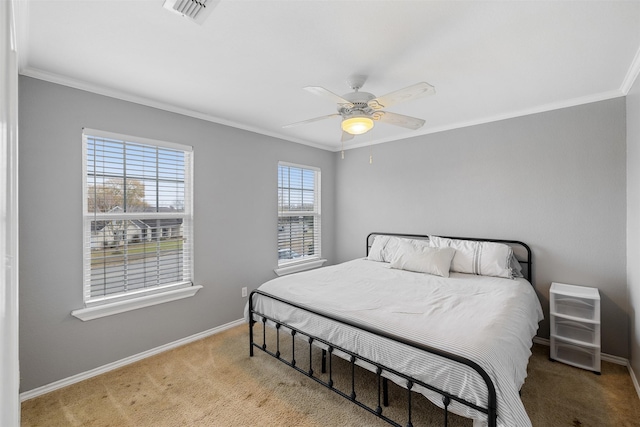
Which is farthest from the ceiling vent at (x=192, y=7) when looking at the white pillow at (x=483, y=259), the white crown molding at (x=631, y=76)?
the white pillow at (x=483, y=259)

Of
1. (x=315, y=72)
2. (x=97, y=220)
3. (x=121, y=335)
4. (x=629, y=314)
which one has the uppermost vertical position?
(x=315, y=72)

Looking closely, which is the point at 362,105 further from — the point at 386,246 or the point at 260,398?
the point at 260,398

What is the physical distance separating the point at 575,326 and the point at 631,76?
2.17 metres

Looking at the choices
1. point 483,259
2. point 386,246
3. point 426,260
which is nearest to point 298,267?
point 386,246

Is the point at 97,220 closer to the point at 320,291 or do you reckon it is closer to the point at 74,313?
the point at 74,313

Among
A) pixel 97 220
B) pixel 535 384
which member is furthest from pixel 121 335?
pixel 535 384

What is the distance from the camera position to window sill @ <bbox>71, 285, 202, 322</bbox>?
2.40 m

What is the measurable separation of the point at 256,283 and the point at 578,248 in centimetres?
352

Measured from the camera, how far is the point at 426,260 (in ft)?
10.3

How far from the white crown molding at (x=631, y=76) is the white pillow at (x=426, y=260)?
2018mm

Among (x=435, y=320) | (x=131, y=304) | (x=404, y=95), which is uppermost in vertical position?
(x=404, y=95)

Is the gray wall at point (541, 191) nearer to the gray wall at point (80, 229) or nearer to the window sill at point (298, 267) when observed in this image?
the window sill at point (298, 267)

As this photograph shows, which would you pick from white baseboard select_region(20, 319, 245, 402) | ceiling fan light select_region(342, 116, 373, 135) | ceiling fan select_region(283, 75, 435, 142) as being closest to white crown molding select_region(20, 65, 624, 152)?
ceiling fan select_region(283, 75, 435, 142)

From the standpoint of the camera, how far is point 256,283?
370 centimetres
